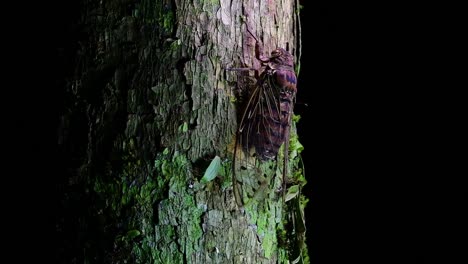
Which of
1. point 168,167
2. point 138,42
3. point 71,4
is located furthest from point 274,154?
point 71,4

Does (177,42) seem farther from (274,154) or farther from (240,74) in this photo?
(274,154)

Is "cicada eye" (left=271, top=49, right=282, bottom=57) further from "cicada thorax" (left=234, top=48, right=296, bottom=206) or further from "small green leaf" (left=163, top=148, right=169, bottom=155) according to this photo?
"small green leaf" (left=163, top=148, right=169, bottom=155)

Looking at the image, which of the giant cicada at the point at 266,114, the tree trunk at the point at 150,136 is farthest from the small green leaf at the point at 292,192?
the tree trunk at the point at 150,136

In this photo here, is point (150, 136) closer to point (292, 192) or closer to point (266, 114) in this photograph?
point (266, 114)

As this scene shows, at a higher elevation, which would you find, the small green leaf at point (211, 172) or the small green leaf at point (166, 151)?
the small green leaf at point (166, 151)

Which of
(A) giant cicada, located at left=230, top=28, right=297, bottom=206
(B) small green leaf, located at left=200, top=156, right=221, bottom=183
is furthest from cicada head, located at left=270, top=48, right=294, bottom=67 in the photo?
(B) small green leaf, located at left=200, top=156, right=221, bottom=183

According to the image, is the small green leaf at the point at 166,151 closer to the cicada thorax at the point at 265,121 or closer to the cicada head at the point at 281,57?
the cicada thorax at the point at 265,121
